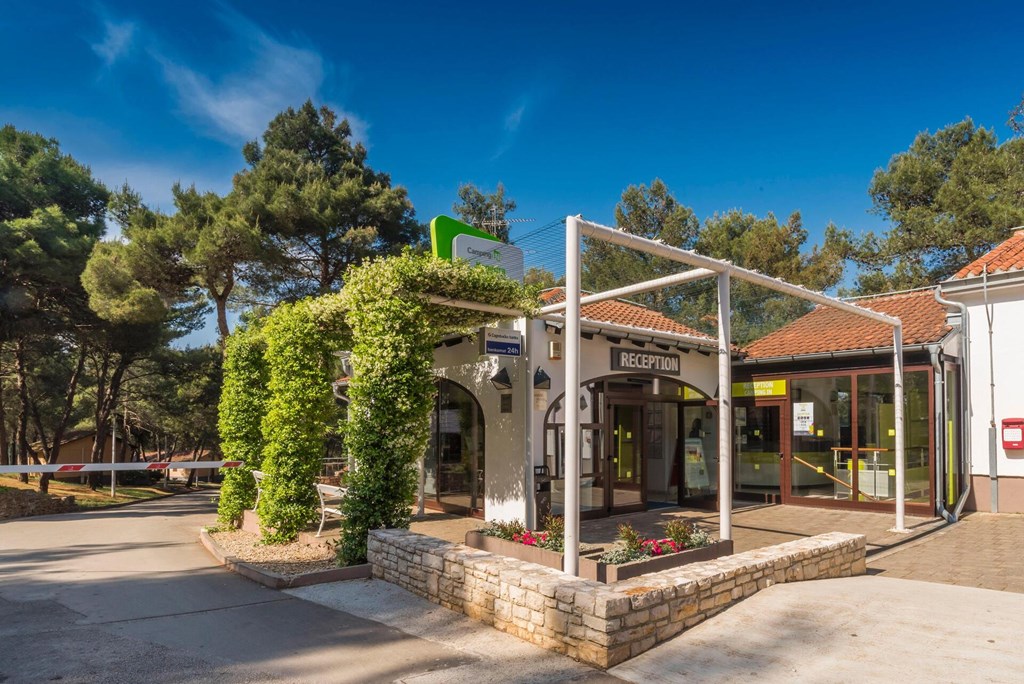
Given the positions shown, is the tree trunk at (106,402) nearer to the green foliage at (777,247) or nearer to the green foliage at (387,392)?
the green foliage at (387,392)

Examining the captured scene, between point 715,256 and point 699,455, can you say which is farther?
point 715,256

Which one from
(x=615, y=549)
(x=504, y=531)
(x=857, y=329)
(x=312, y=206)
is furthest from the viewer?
(x=312, y=206)

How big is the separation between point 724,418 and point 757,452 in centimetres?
687

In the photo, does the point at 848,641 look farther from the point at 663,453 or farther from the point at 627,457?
the point at 663,453

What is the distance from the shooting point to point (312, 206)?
1873cm

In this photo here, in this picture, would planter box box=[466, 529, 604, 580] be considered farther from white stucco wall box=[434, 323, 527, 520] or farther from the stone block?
white stucco wall box=[434, 323, 527, 520]

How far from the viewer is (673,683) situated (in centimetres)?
416

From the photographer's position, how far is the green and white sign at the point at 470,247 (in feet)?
30.5

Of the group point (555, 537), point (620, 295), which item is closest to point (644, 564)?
point (555, 537)

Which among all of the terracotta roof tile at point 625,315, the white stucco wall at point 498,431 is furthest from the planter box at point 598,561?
the terracotta roof tile at point 625,315

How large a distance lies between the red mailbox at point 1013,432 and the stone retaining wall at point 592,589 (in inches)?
223

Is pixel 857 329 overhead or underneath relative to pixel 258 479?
overhead

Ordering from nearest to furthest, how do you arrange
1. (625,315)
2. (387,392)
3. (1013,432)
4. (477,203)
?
(387,392) < (1013,432) < (625,315) < (477,203)

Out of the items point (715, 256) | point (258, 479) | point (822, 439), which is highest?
point (715, 256)
